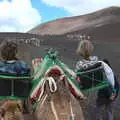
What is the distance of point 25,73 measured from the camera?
7.79 metres

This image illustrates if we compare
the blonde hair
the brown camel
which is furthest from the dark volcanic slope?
the brown camel

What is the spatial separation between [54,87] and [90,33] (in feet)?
112

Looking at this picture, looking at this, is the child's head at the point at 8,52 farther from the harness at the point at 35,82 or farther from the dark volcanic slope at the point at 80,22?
the dark volcanic slope at the point at 80,22

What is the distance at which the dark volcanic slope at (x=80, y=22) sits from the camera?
4903 centimetres

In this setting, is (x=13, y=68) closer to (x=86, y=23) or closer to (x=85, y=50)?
(x=85, y=50)

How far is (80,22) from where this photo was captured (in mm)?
54000

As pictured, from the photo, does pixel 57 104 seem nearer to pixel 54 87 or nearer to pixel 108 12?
pixel 54 87

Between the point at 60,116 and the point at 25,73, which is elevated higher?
the point at 25,73

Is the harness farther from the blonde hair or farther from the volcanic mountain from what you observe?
the volcanic mountain

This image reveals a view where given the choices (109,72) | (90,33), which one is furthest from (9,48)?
(90,33)

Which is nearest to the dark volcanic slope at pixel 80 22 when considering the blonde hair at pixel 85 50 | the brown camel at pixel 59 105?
the blonde hair at pixel 85 50

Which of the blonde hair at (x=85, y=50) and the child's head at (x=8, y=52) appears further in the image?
the blonde hair at (x=85, y=50)

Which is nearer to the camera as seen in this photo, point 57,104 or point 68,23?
point 57,104

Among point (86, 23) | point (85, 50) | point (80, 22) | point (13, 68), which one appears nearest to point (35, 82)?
point (13, 68)
